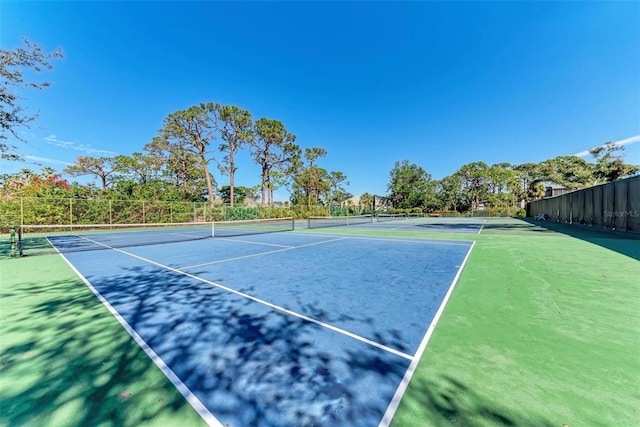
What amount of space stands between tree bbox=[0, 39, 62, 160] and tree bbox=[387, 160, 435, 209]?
50362 millimetres

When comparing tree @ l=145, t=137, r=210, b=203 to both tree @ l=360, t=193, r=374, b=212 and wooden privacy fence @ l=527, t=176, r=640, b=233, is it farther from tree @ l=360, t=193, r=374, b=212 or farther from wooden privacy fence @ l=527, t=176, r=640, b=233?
tree @ l=360, t=193, r=374, b=212

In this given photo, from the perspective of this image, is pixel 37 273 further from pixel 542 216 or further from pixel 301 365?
pixel 542 216

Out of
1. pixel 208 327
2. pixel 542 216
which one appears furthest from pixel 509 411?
pixel 542 216

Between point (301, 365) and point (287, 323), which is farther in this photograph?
point (287, 323)

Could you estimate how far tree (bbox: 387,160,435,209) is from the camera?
51062 mm

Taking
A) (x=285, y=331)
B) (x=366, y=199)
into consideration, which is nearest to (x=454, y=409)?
(x=285, y=331)

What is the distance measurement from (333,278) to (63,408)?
4.04m

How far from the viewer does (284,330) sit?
3.02m

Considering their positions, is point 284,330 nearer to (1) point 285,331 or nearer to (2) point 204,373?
(1) point 285,331

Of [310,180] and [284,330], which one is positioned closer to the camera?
[284,330]

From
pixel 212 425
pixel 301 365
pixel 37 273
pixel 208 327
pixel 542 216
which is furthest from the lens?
pixel 542 216

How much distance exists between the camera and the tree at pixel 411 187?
168 ft

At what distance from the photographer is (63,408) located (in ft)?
6.15

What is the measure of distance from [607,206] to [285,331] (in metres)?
20.9
